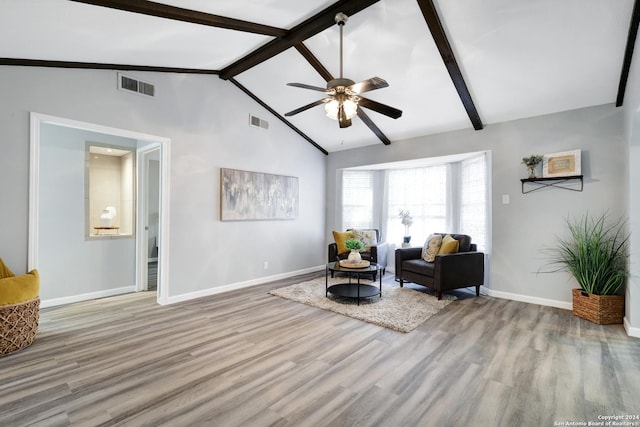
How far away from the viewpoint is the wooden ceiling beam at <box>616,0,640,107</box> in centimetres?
254

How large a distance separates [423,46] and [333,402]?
3545 millimetres

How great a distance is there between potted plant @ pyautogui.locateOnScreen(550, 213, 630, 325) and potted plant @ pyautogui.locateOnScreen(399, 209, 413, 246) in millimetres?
2403

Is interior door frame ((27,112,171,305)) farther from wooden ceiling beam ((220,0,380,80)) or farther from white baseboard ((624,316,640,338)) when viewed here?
white baseboard ((624,316,640,338))

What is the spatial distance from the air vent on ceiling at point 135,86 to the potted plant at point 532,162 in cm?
493

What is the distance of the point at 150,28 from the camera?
9.20 ft

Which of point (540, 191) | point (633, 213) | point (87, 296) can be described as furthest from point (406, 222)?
point (87, 296)

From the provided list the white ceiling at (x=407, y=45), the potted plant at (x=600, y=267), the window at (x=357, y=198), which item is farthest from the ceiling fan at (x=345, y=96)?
the window at (x=357, y=198)

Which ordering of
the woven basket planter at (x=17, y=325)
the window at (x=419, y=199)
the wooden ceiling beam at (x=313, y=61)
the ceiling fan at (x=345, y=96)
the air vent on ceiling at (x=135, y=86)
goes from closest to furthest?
the woven basket planter at (x=17, y=325)
the ceiling fan at (x=345, y=96)
the air vent on ceiling at (x=135, y=86)
the wooden ceiling beam at (x=313, y=61)
the window at (x=419, y=199)

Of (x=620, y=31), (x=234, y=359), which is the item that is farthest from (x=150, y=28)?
(x=620, y=31)

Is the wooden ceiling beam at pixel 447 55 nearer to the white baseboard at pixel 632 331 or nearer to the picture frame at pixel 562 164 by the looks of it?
the picture frame at pixel 562 164

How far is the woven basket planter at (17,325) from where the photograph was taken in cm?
250

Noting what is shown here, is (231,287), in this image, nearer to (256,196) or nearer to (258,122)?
(256,196)

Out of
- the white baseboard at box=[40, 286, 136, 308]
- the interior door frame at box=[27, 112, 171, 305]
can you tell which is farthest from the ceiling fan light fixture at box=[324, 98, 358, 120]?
the white baseboard at box=[40, 286, 136, 308]

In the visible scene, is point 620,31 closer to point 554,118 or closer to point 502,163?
point 554,118
